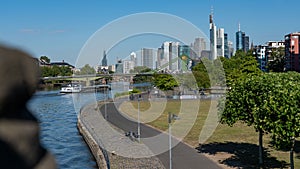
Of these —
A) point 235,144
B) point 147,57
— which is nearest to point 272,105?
point 235,144

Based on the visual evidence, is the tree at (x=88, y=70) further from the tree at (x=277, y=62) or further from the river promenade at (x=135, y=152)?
the tree at (x=277, y=62)

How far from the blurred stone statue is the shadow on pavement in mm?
13862

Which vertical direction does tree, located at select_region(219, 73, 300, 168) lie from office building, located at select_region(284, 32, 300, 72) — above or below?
below

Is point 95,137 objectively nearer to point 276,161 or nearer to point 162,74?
point 276,161

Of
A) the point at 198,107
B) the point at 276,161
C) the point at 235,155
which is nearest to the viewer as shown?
the point at 276,161

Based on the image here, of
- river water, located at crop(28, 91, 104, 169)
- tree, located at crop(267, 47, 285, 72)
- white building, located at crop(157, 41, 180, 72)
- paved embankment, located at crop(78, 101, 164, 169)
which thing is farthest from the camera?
tree, located at crop(267, 47, 285, 72)

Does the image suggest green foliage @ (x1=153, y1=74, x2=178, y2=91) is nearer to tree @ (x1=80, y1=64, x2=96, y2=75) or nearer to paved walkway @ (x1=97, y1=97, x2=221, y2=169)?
tree @ (x1=80, y1=64, x2=96, y2=75)

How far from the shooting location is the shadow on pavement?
14.7 m

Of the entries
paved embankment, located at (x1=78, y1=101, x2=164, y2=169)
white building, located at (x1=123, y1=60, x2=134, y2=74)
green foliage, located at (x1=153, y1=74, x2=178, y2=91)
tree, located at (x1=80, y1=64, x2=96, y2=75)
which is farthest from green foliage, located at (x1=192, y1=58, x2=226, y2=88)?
paved embankment, located at (x1=78, y1=101, x2=164, y2=169)

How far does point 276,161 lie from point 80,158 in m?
9.96

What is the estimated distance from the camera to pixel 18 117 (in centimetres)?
118

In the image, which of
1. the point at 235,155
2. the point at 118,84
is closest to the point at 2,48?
the point at 235,155

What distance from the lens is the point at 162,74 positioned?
176 feet

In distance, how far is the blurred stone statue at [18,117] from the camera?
42.4 inches
